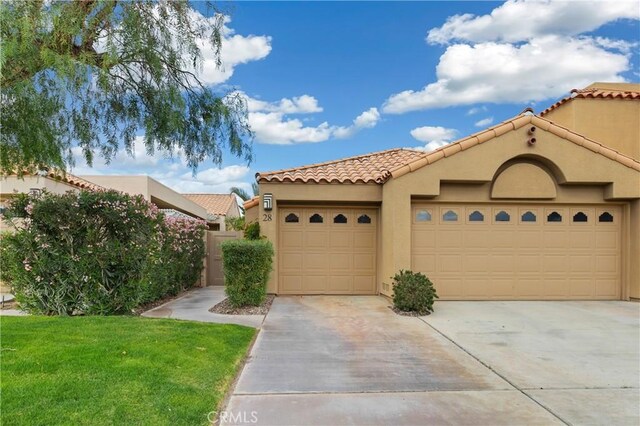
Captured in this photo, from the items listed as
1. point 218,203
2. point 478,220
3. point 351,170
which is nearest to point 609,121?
point 478,220

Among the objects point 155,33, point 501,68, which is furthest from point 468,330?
point 501,68

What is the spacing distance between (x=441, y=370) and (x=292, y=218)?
702cm

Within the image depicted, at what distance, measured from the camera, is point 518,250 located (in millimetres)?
11406

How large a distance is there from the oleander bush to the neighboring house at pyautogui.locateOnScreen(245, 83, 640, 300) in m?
3.63

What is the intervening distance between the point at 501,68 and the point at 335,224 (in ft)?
22.6

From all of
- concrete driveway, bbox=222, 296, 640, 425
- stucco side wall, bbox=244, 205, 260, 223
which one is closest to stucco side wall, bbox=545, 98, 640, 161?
concrete driveway, bbox=222, 296, 640, 425

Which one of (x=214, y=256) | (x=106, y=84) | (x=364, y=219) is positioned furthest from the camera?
(x=214, y=256)

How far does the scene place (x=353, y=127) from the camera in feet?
58.0

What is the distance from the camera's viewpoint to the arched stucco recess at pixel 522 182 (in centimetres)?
1112

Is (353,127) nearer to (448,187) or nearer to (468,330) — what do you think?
(448,187)

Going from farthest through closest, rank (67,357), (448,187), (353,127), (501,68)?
1. (353,127)
2. (501,68)
3. (448,187)
4. (67,357)

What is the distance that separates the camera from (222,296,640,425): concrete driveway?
4.26 metres

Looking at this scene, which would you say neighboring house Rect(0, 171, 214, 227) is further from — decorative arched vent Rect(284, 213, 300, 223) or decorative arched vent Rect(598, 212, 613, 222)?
decorative arched vent Rect(598, 212, 613, 222)

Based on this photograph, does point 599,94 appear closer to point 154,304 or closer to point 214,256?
point 214,256
